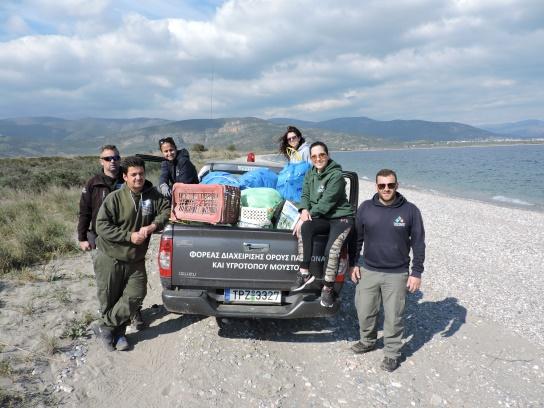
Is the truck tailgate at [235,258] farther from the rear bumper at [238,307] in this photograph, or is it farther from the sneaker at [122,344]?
the sneaker at [122,344]

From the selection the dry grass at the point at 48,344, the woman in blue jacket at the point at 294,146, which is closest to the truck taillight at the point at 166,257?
the dry grass at the point at 48,344

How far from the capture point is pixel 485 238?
995cm

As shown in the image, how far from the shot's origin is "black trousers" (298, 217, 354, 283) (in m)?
3.53

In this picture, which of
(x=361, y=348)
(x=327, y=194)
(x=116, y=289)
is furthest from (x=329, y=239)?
(x=116, y=289)

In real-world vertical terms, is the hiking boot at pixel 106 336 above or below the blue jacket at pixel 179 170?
below

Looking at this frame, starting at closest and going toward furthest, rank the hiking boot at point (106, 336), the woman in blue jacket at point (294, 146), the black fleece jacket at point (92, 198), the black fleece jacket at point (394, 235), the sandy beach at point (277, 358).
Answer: the sandy beach at point (277, 358)
the black fleece jacket at point (394, 235)
the hiking boot at point (106, 336)
the black fleece jacket at point (92, 198)
the woman in blue jacket at point (294, 146)

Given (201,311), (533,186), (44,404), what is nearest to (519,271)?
(201,311)

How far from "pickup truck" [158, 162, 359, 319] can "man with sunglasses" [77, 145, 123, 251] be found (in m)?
1.21

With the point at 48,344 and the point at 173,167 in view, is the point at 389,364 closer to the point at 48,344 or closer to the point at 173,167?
the point at 48,344

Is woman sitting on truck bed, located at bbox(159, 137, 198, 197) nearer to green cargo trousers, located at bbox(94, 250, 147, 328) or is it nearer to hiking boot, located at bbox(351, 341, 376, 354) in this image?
green cargo trousers, located at bbox(94, 250, 147, 328)

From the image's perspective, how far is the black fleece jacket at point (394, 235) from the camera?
3.51m

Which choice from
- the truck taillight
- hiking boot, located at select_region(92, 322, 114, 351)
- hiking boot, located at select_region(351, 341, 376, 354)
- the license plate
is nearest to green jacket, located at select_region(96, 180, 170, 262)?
the truck taillight

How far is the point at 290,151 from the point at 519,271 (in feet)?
16.4

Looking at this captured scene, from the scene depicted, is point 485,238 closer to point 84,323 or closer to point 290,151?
point 290,151
